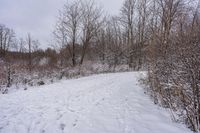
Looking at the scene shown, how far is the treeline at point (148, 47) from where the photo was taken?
4500 mm

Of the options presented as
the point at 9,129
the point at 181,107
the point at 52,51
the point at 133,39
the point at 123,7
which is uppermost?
the point at 123,7

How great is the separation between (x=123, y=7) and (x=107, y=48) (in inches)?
296

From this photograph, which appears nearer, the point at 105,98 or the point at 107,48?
the point at 105,98

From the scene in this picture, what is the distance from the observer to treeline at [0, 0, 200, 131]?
177 inches

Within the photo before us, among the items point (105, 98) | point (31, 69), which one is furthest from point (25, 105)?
point (31, 69)

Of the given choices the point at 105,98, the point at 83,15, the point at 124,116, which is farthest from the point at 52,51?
the point at 124,116

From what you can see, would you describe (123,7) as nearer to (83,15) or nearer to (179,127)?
(83,15)

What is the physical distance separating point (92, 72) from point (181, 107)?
15.7 m

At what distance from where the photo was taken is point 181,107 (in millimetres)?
4988

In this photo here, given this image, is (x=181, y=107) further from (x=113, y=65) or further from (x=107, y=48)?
(x=107, y=48)

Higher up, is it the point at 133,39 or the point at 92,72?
the point at 133,39

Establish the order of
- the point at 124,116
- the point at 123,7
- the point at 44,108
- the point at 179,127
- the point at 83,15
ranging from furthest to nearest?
the point at 123,7 < the point at 83,15 < the point at 44,108 < the point at 124,116 < the point at 179,127

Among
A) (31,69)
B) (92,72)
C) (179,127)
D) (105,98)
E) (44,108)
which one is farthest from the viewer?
(92,72)

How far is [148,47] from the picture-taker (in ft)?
28.0
